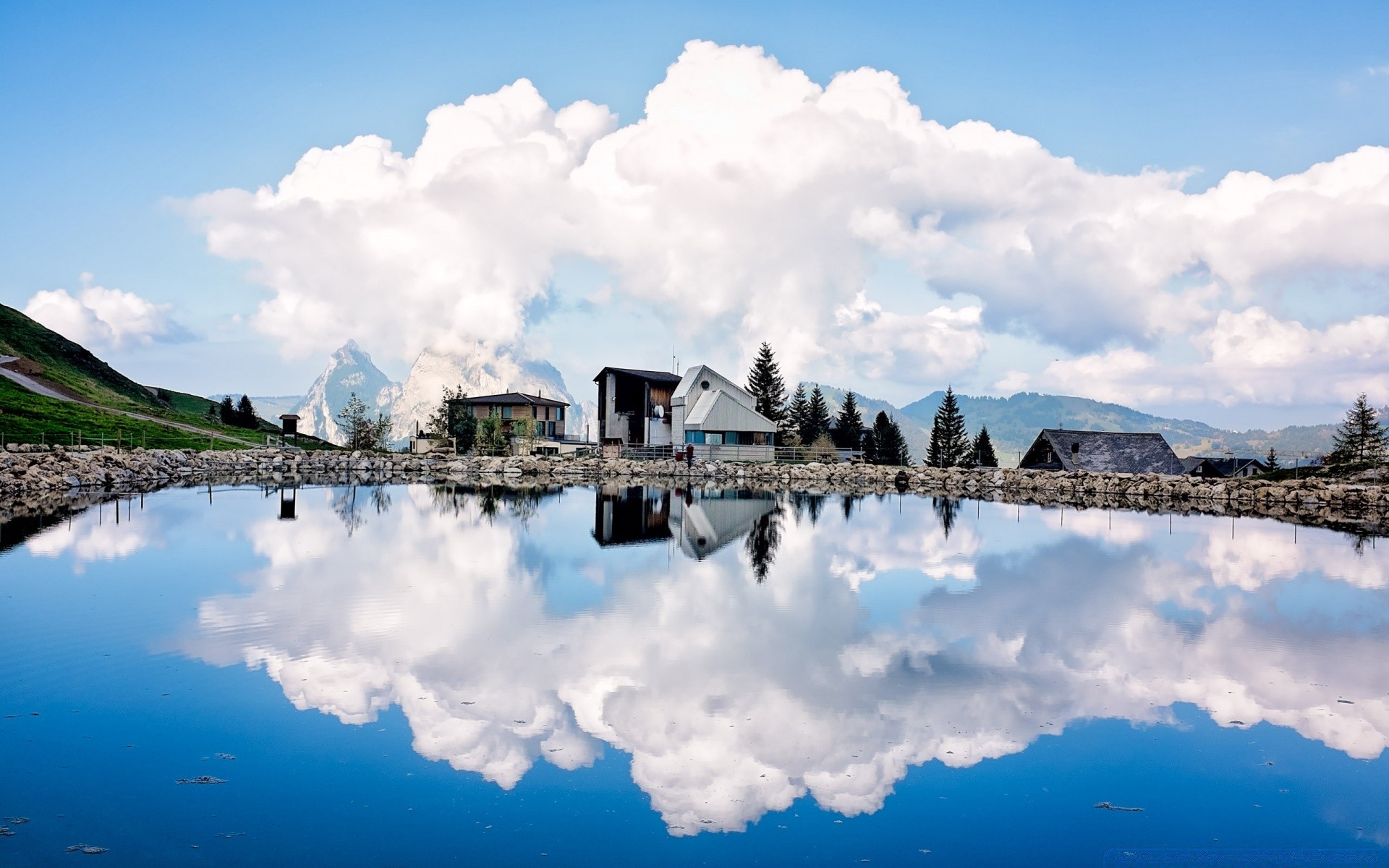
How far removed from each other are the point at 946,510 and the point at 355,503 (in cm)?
2633

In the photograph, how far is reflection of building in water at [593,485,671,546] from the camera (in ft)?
93.9

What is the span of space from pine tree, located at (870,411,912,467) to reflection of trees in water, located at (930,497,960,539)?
33.9m

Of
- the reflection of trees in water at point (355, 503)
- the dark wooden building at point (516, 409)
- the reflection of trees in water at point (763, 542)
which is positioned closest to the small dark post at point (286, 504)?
the reflection of trees in water at point (355, 503)

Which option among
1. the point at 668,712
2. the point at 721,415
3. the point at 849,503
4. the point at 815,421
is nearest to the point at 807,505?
the point at 849,503

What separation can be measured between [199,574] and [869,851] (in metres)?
16.6

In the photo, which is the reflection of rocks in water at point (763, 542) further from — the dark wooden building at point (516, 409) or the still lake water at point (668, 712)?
the dark wooden building at point (516, 409)

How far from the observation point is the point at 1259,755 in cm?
968

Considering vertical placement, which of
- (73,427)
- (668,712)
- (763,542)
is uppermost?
(73,427)

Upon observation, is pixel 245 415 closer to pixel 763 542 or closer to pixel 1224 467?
pixel 763 542

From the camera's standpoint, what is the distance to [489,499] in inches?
1743

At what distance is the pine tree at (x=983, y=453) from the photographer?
92.9 meters

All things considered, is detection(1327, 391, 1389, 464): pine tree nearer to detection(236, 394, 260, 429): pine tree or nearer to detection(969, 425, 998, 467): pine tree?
detection(969, 425, 998, 467): pine tree

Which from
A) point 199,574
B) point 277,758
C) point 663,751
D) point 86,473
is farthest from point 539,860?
point 86,473

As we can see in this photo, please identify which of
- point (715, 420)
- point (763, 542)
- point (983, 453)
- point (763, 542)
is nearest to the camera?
point (763, 542)
